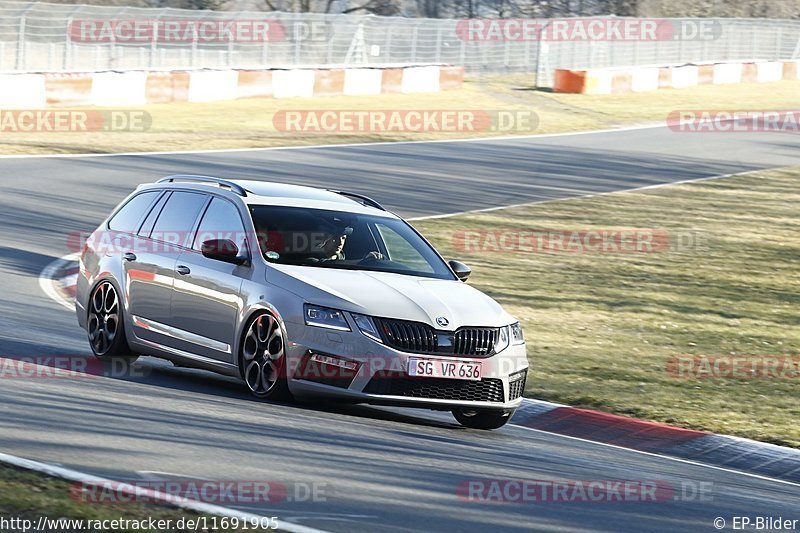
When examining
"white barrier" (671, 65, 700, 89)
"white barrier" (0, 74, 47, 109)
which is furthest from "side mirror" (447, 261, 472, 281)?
"white barrier" (671, 65, 700, 89)

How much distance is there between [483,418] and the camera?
33.4 ft

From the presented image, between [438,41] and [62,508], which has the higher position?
[62,508]

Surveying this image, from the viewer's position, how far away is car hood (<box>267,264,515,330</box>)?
31.1 feet

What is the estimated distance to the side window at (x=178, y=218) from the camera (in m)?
11.0

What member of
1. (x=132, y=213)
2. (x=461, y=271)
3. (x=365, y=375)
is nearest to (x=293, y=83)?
(x=132, y=213)

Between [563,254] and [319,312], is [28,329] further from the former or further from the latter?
[563,254]

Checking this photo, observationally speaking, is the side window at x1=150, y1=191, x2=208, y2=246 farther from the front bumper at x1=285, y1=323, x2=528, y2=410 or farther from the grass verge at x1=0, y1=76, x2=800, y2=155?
the grass verge at x1=0, y1=76, x2=800, y2=155

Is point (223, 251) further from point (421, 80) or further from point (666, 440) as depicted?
point (421, 80)

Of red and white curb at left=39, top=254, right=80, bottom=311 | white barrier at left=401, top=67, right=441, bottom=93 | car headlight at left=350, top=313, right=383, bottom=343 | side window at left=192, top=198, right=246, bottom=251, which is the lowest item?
white barrier at left=401, top=67, right=441, bottom=93

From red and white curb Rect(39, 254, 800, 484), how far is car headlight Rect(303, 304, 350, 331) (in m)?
2.14

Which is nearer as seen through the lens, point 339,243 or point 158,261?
point 339,243

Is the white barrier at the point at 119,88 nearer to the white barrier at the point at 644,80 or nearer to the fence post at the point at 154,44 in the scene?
the fence post at the point at 154,44

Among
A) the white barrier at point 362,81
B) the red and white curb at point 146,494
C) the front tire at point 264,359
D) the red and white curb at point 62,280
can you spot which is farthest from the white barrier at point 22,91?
the red and white curb at point 146,494

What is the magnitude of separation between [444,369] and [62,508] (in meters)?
3.59
